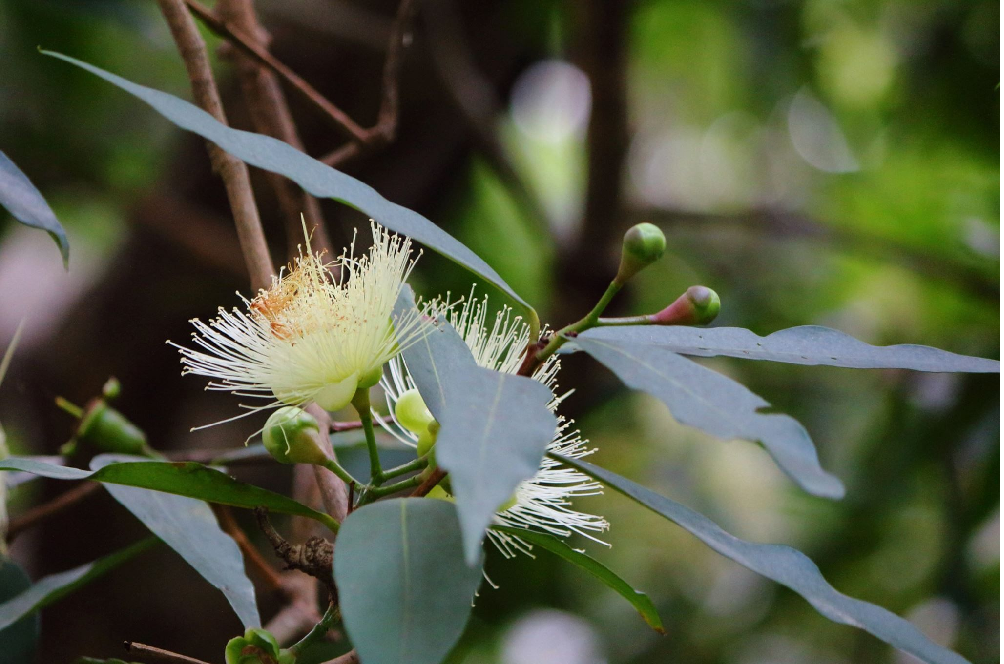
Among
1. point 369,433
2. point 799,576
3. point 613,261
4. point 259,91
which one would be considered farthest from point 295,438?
point 613,261

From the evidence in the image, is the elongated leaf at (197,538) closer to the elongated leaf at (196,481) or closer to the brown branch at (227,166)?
the elongated leaf at (196,481)

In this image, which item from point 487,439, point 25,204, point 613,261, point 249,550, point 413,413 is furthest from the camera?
point 613,261

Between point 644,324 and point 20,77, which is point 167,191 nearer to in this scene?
point 20,77

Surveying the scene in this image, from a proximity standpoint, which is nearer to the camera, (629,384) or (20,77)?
(629,384)

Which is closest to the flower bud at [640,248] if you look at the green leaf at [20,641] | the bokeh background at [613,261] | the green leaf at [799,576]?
the green leaf at [799,576]

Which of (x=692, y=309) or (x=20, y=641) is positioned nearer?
(x=692, y=309)

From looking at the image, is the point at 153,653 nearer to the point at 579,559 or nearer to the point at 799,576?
the point at 579,559

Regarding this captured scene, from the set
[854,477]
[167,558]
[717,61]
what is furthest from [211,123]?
[717,61]
